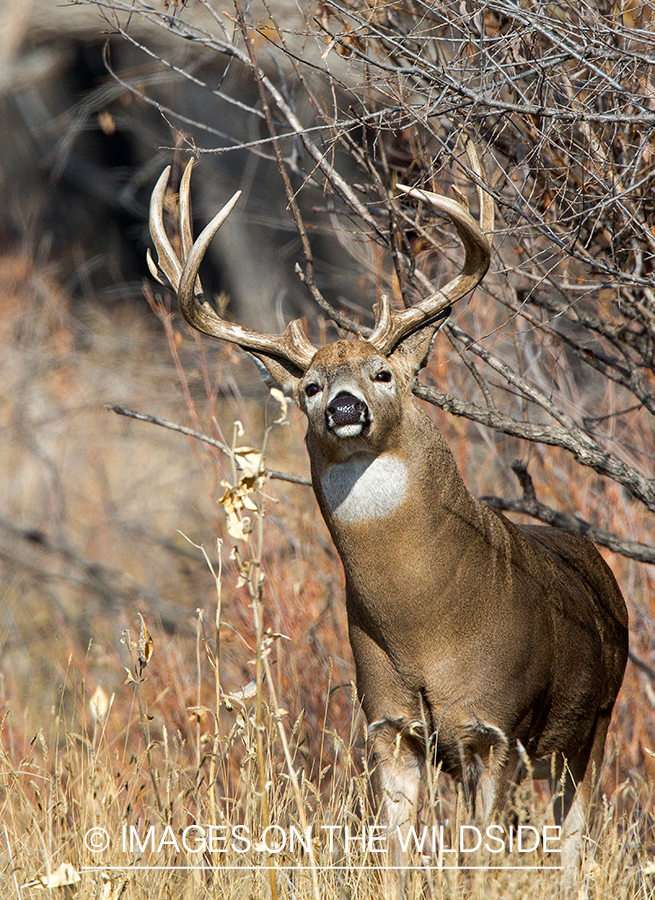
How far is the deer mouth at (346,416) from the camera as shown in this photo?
3.78 metres

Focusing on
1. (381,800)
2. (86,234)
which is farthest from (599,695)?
(86,234)

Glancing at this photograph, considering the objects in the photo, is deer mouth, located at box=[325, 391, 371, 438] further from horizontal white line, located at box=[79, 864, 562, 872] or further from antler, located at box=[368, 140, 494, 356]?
horizontal white line, located at box=[79, 864, 562, 872]

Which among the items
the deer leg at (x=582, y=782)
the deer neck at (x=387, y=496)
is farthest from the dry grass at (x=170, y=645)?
the deer neck at (x=387, y=496)

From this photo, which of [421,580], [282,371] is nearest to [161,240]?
[282,371]

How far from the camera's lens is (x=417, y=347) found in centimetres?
433

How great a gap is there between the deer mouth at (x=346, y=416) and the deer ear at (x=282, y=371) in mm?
583

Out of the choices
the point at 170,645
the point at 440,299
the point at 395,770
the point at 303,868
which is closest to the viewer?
the point at 303,868

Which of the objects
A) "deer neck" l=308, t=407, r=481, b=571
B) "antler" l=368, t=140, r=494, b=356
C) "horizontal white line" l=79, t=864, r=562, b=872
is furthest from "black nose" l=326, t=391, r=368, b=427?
"horizontal white line" l=79, t=864, r=562, b=872

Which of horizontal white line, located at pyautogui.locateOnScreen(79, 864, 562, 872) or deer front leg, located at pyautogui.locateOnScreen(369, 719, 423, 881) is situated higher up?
deer front leg, located at pyautogui.locateOnScreen(369, 719, 423, 881)

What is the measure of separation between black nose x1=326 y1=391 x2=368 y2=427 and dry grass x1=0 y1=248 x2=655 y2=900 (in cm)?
80

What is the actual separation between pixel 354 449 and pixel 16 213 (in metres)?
12.5

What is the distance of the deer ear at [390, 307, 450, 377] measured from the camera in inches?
169

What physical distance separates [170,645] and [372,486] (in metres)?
3.75

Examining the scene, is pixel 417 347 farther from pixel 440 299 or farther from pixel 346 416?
pixel 346 416
